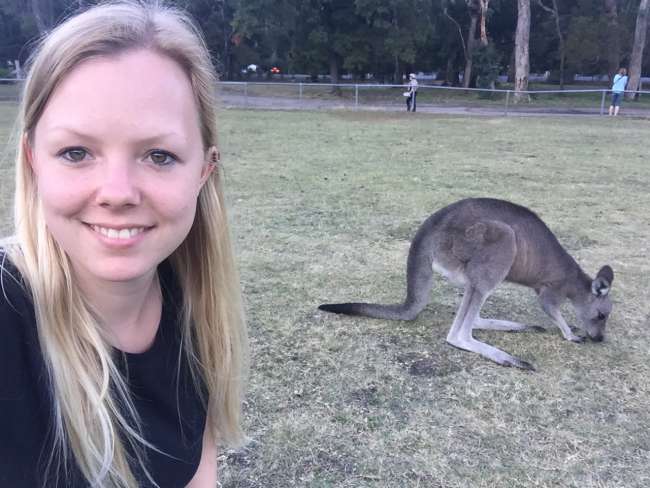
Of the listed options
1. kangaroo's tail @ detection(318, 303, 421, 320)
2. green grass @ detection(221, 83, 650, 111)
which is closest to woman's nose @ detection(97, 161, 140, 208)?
kangaroo's tail @ detection(318, 303, 421, 320)

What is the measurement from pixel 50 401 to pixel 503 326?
8.65 ft

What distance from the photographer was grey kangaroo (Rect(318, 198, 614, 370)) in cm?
295

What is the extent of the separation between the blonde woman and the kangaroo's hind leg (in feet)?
6.48

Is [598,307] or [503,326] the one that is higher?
[598,307]

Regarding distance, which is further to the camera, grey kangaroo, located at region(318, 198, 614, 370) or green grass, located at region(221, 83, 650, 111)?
green grass, located at region(221, 83, 650, 111)

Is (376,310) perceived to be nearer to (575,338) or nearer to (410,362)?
(410,362)

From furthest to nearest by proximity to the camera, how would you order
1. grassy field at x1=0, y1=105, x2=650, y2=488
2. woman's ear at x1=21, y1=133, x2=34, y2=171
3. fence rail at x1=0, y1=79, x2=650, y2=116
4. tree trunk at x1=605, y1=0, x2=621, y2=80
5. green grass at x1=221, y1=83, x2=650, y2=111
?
tree trunk at x1=605, y1=0, x2=621, y2=80 < green grass at x1=221, y1=83, x2=650, y2=111 < fence rail at x1=0, y1=79, x2=650, y2=116 < grassy field at x1=0, y1=105, x2=650, y2=488 < woman's ear at x1=21, y1=133, x2=34, y2=171

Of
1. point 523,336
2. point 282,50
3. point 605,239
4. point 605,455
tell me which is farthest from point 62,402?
point 282,50

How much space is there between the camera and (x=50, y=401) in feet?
3.15

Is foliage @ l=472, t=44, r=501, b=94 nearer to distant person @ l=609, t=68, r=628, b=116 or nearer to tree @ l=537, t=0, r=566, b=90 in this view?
tree @ l=537, t=0, r=566, b=90

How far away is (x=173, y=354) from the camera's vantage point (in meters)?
1.21

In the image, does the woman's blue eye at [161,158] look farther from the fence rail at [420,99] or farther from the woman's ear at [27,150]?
the fence rail at [420,99]

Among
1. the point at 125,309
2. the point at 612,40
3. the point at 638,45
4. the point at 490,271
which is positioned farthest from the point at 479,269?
the point at 612,40

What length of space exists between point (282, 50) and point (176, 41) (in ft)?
90.4
